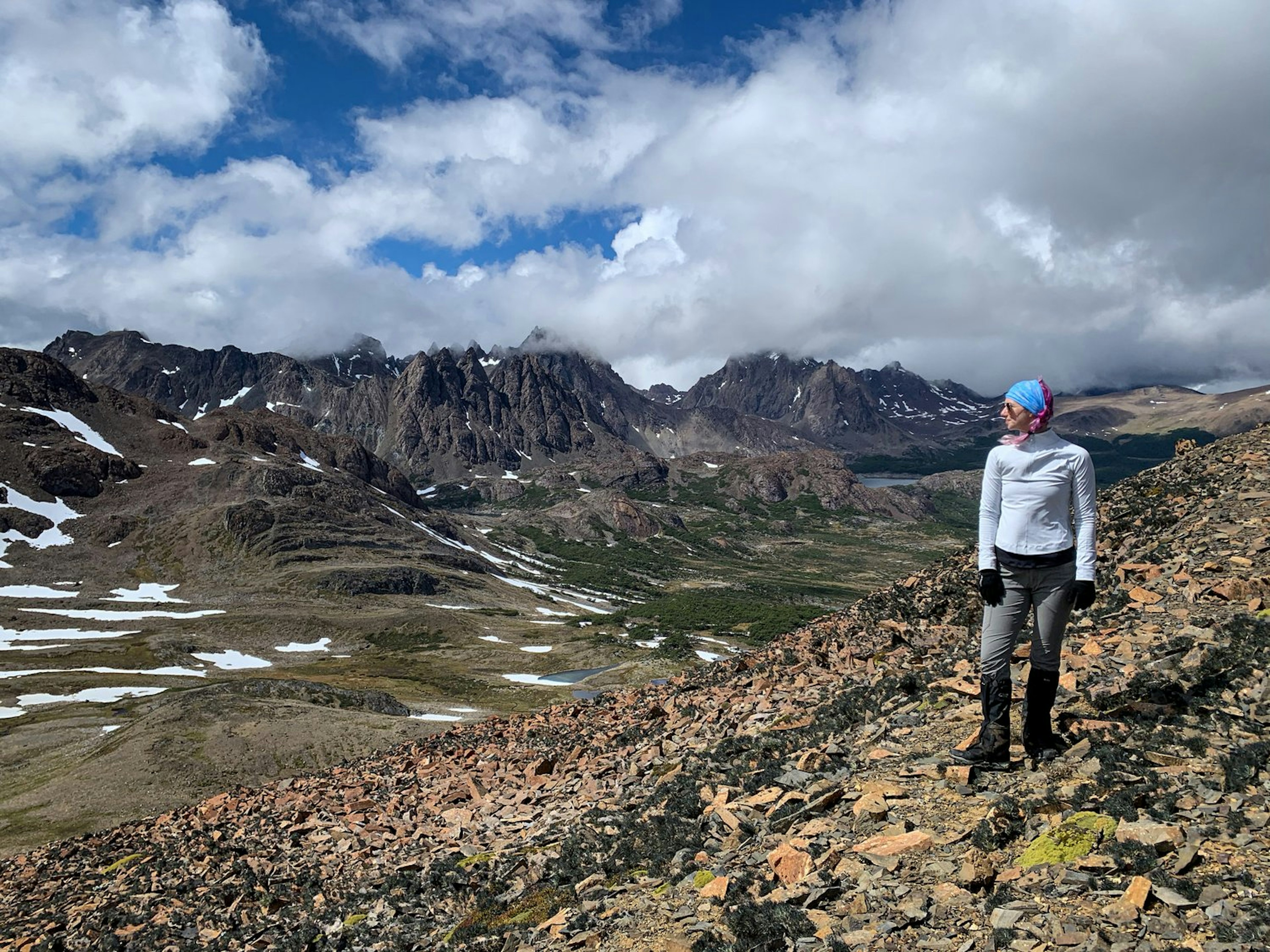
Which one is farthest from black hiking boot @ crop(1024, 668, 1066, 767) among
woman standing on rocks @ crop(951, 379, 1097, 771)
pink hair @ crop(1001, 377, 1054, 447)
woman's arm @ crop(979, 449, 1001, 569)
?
pink hair @ crop(1001, 377, 1054, 447)

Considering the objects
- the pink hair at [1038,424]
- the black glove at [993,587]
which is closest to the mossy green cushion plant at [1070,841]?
the black glove at [993,587]

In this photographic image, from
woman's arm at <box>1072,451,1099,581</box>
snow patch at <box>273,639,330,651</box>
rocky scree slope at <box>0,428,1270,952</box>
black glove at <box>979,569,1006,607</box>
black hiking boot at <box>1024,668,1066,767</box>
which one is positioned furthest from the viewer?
snow patch at <box>273,639,330,651</box>

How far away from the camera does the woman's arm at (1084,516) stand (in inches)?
404

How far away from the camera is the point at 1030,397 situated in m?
10.8

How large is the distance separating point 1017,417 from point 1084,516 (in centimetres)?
160

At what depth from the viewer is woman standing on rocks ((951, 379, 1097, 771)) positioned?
1067cm

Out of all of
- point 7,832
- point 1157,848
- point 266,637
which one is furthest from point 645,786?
point 266,637

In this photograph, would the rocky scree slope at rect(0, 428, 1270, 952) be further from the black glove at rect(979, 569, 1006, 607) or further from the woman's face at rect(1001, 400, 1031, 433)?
the woman's face at rect(1001, 400, 1031, 433)

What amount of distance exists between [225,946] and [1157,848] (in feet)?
53.9

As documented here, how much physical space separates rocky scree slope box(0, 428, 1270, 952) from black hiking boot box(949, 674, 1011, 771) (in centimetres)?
21

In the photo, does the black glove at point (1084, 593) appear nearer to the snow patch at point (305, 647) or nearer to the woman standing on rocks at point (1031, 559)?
the woman standing on rocks at point (1031, 559)

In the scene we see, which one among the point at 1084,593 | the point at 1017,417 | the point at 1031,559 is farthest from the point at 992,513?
the point at 1084,593

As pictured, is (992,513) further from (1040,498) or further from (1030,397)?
(1030,397)

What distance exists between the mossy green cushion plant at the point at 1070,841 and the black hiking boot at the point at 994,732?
1802 mm
